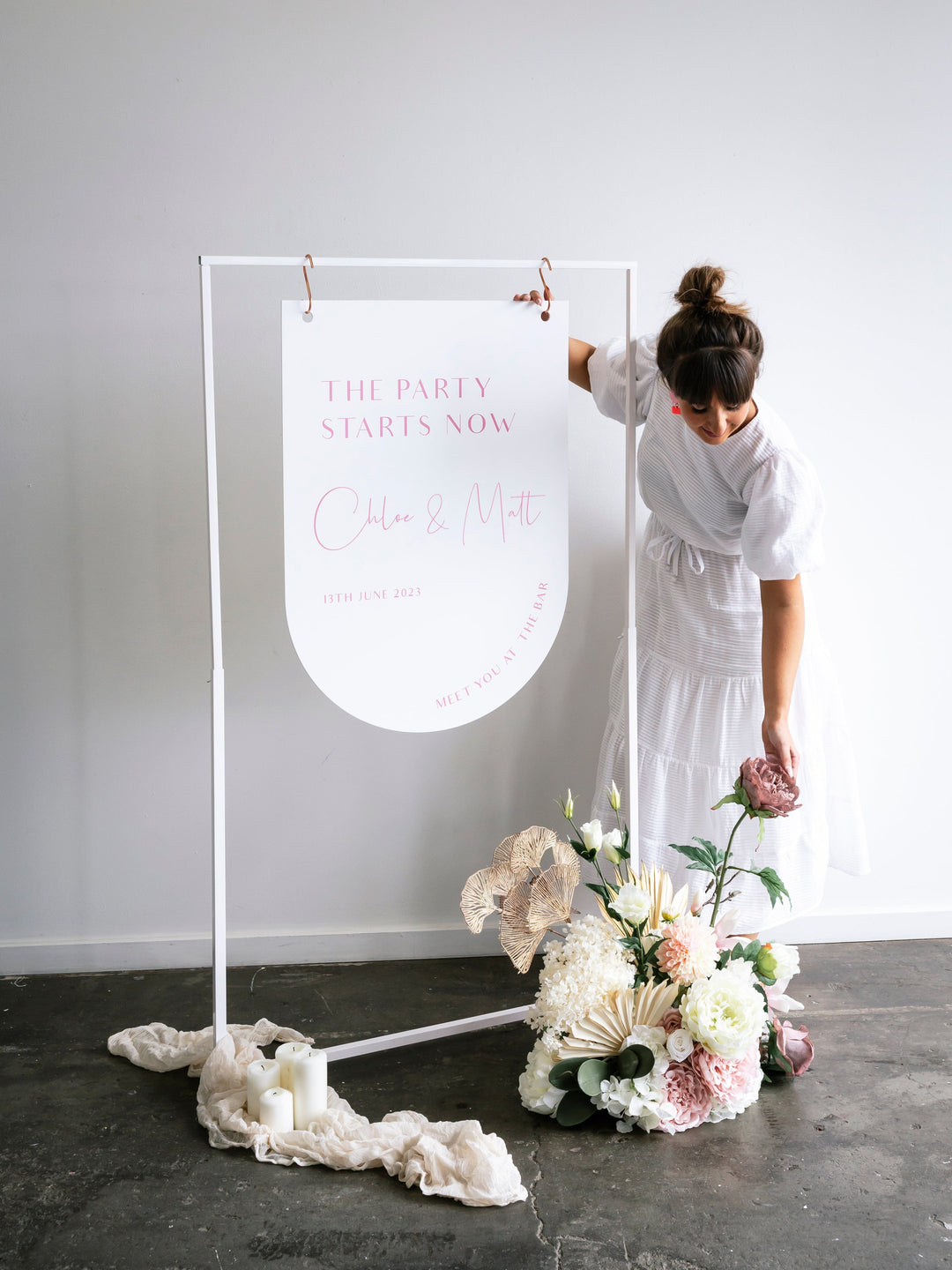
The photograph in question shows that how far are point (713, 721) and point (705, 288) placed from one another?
843 millimetres

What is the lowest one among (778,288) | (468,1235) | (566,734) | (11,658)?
(468,1235)

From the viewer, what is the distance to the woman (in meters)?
1.75

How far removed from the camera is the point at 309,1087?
165 centimetres

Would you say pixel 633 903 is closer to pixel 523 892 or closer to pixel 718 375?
pixel 523 892

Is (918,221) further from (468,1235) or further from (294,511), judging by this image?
(468,1235)

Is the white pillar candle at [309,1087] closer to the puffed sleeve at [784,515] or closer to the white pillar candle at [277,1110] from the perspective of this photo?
the white pillar candle at [277,1110]

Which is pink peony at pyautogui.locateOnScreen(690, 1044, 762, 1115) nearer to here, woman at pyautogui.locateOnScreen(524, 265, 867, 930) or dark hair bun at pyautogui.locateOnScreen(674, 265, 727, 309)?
woman at pyautogui.locateOnScreen(524, 265, 867, 930)

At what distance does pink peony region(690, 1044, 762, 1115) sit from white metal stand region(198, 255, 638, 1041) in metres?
0.39

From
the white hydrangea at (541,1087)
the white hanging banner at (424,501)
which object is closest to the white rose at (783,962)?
the white hydrangea at (541,1087)

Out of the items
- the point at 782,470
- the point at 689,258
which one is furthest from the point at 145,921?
the point at 689,258

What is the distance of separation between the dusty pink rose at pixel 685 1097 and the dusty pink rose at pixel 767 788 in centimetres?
47

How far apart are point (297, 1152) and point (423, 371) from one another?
1.35 m

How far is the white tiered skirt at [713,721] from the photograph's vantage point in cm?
196

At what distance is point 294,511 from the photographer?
1.72 m
